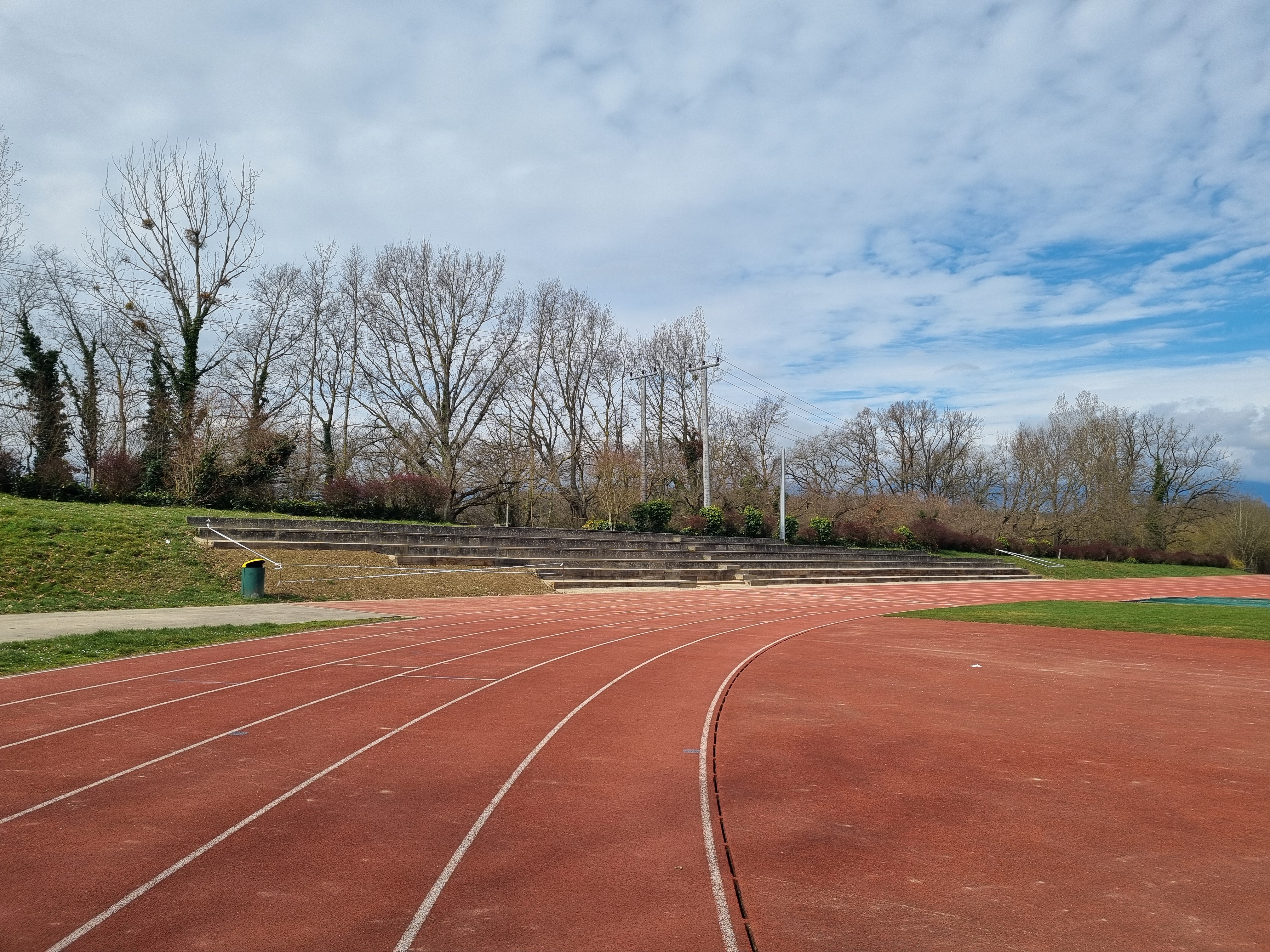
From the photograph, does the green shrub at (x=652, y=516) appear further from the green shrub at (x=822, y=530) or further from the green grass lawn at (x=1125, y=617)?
the green grass lawn at (x=1125, y=617)

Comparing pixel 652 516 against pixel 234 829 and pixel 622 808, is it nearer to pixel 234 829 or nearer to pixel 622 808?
pixel 622 808

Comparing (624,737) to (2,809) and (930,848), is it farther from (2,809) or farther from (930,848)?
(2,809)

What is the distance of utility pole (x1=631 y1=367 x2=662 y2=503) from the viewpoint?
40.4m

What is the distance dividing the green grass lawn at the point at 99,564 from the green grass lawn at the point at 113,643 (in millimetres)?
4018

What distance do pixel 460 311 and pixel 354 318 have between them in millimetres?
6022

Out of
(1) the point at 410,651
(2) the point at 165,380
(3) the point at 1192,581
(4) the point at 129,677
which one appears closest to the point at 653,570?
(1) the point at 410,651

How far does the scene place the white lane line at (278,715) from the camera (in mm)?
4746

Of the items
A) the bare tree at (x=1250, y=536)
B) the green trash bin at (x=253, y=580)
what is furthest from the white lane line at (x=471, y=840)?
the bare tree at (x=1250, y=536)

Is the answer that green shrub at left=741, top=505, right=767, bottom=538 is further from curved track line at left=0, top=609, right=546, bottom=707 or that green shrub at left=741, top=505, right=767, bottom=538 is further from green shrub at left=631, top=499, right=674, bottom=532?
curved track line at left=0, top=609, right=546, bottom=707

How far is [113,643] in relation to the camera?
1034 centimetres

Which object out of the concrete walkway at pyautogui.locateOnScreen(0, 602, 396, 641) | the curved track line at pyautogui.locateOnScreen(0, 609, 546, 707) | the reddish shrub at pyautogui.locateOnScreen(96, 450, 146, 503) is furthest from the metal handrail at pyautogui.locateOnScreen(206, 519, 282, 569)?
the reddish shrub at pyautogui.locateOnScreen(96, 450, 146, 503)

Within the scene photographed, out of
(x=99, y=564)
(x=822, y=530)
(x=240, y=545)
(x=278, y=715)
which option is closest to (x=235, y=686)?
(x=278, y=715)

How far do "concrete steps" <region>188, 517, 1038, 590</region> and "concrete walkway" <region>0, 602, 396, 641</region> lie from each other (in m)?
5.24

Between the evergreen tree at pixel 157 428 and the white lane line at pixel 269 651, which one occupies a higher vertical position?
the evergreen tree at pixel 157 428
